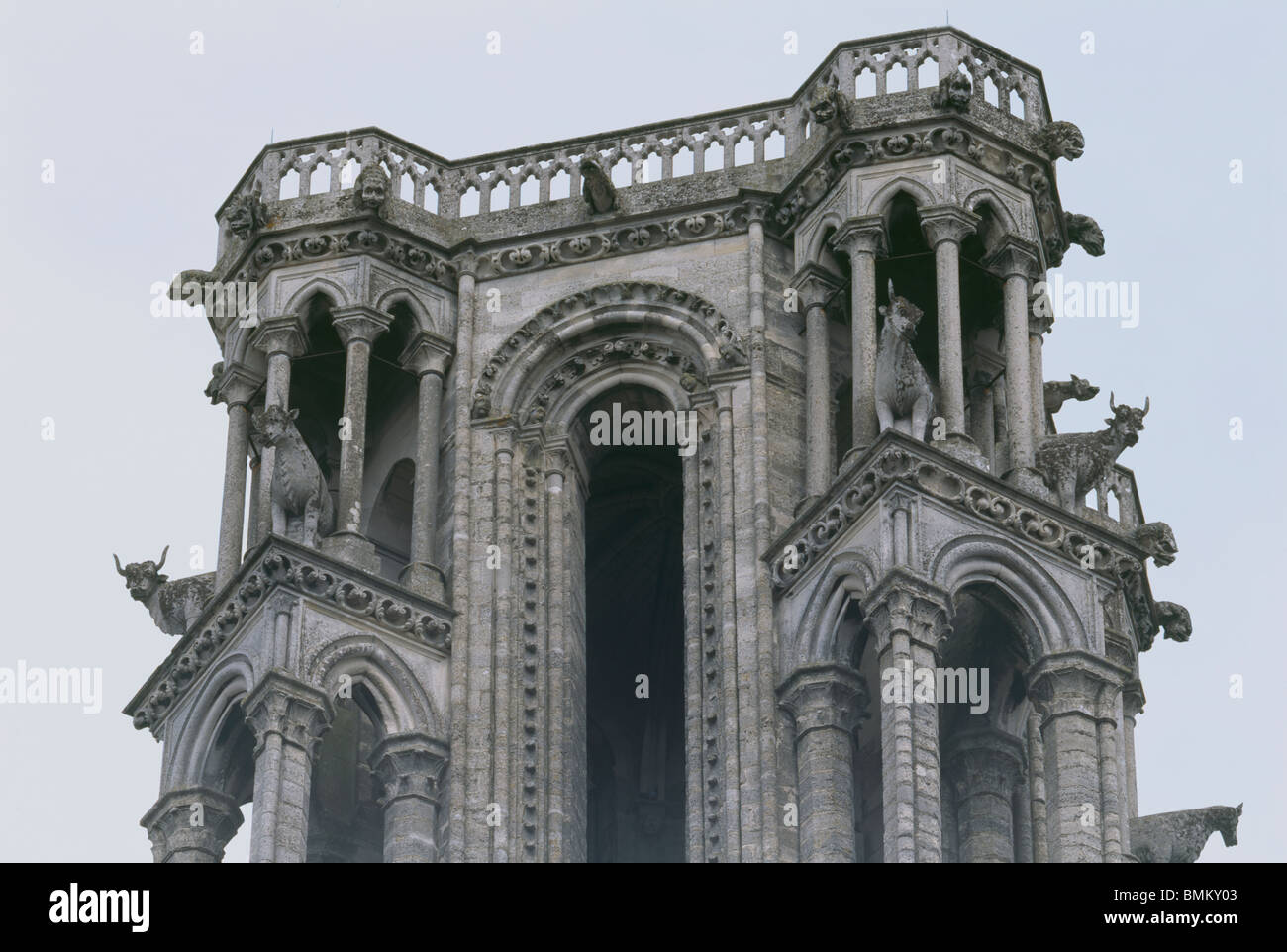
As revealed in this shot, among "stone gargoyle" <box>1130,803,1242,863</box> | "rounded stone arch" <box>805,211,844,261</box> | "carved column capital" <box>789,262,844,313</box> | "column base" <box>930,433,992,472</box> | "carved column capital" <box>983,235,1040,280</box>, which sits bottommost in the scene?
"stone gargoyle" <box>1130,803,1242,863</box>

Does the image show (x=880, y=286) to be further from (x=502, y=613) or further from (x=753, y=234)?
(x=502, y=613)

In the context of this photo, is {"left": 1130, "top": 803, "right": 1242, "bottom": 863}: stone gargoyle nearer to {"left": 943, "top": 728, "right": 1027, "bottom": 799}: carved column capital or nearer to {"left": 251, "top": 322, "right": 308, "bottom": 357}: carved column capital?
{"left": 943, "top": 728, "right": 1027, "bottom": 799}: carved column capital

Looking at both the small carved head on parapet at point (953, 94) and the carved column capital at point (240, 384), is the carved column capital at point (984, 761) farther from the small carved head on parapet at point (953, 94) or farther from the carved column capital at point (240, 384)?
the carved column capital at point (240, 384)

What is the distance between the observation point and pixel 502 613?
43969 millimetres

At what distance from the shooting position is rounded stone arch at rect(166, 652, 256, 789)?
142 feet

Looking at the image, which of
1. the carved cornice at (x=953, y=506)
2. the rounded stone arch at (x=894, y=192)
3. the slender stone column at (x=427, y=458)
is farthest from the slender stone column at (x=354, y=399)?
the rounded stone arch at (x=894, y=192)

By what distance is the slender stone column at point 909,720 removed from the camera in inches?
1581

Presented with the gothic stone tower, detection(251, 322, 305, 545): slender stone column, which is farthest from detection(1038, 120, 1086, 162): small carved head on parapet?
detection(251, 322, 305, 545): slender stone column

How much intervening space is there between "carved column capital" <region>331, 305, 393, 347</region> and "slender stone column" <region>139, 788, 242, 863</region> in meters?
4.59

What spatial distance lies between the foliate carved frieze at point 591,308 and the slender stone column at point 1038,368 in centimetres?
263

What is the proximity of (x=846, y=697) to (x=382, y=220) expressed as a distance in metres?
6.94
